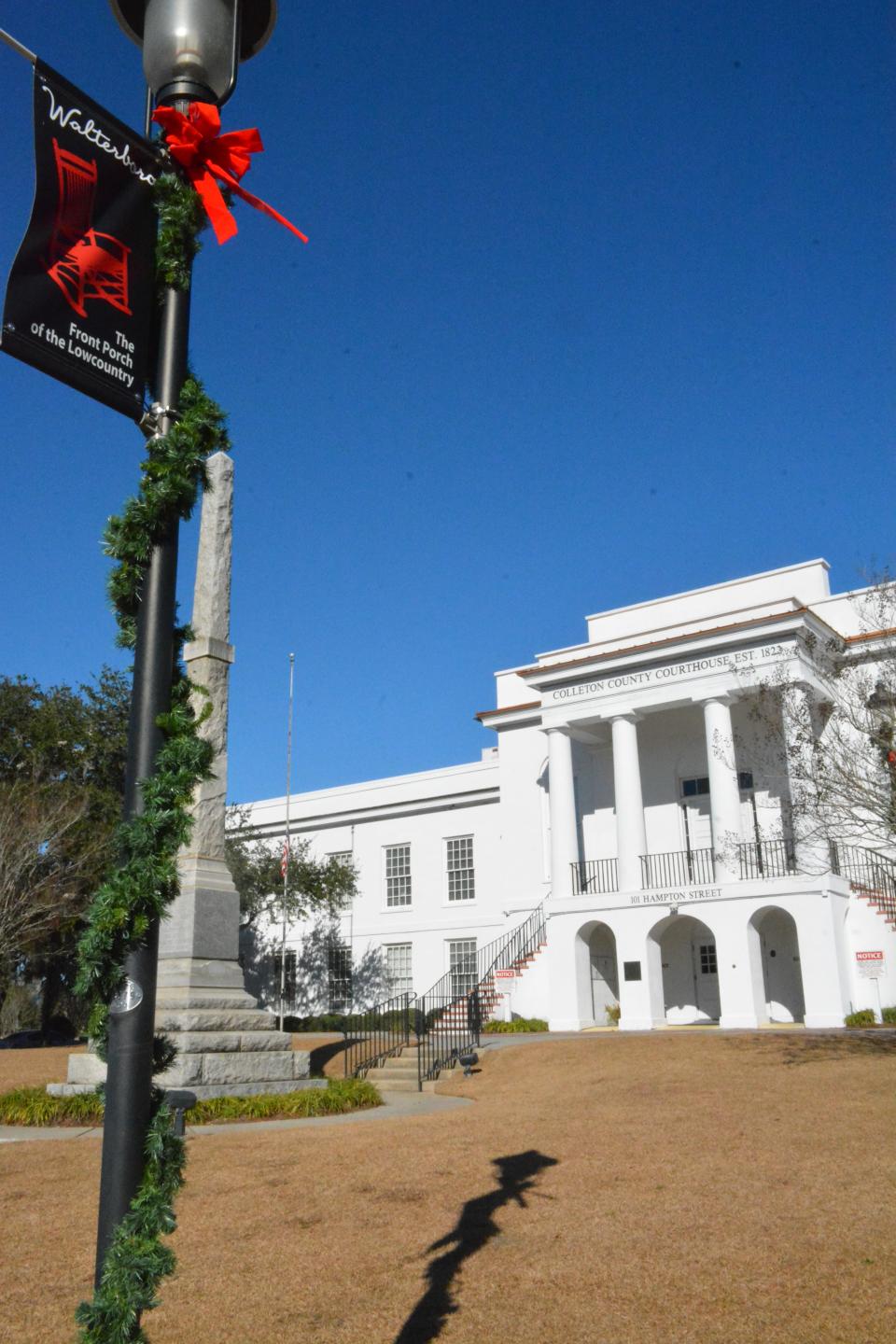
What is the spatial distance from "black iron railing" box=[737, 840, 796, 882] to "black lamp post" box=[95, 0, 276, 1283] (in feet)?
72.6

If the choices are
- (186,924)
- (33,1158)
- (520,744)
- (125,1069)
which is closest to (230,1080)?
(186,924)

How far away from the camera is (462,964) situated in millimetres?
34781

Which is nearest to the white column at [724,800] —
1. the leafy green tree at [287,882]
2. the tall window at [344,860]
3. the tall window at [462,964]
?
the tall window at [462,964]

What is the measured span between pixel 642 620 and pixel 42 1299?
28.7m

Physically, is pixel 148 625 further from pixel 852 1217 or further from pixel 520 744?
pixel 520 744

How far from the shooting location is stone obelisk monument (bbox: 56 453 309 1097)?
13.7 metres

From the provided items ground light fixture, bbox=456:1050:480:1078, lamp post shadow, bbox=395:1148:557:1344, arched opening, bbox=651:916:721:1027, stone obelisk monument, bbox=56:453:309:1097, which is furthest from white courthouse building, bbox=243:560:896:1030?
lamp post shadow, bbox=395:1148:557:1344

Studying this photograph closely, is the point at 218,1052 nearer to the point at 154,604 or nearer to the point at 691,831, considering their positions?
the point at 154,604

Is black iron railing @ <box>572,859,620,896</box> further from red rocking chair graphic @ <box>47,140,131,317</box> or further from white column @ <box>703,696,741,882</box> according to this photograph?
red rocking chair graphic @ <box>47,140,131,317</box>

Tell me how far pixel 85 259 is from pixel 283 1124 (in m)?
11.4

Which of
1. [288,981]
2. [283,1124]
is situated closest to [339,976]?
[288,981]

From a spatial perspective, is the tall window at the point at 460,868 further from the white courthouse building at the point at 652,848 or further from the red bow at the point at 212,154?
the red bow at the point at 212,154

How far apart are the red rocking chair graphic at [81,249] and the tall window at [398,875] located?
34.0 m

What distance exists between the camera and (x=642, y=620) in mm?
33219
